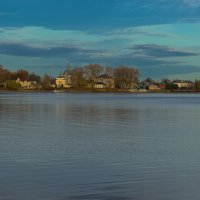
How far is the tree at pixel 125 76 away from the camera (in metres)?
153

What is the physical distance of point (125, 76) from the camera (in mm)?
154625

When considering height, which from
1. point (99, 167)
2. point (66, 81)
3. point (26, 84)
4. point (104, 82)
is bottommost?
point (99, 167)

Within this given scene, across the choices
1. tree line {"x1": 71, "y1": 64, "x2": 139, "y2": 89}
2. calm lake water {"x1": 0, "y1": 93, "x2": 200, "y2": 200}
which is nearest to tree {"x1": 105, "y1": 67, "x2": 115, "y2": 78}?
tree line {"x1": 71, "y1": 64, "x2": 139, "y2": 89}

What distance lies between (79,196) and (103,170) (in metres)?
2.67

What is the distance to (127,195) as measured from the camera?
8.59 m

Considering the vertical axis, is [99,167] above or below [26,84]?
below

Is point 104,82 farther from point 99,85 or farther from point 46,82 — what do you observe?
point 46,82

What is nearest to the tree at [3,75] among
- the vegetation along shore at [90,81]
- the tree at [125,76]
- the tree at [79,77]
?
the vegetation along shore at [90,81]

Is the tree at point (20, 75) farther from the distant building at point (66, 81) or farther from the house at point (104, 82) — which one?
the house at point (104, 82)

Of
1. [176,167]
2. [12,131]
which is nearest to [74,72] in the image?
[12,131]

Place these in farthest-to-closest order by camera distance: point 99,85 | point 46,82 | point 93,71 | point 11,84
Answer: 1. point 46,82
2. point 11,84
3. point 99,85
4. point 93,71

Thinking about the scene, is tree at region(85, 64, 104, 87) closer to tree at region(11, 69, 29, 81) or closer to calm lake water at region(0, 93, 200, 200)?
tree at region(11, 69, 29, 81)

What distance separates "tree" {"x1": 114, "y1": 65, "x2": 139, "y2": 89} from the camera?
153 metres

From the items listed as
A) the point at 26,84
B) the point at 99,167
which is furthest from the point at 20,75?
the point at 99,167
